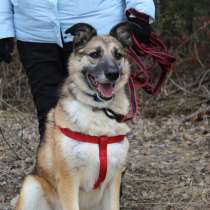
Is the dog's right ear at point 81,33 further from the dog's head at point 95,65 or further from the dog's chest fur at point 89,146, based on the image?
the dog's chest fur at point 89,146

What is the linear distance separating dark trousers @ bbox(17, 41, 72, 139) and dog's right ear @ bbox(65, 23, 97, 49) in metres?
0.39

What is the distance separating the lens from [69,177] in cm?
435

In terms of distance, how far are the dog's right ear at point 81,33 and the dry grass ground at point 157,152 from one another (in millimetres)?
1753

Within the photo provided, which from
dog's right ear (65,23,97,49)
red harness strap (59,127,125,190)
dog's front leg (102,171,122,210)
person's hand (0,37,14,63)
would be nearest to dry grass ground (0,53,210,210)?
dog's front leg (102,171,122,210)

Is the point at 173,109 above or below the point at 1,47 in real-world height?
below

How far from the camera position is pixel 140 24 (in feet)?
16.0

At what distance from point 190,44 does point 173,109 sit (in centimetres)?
260


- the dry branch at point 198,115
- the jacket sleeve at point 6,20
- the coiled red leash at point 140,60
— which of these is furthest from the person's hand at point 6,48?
the dry branch at point 198,115

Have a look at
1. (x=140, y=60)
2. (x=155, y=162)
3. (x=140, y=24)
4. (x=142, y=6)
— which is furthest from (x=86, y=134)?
(x=155, y=162)

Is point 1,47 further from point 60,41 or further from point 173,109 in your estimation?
point 173,109

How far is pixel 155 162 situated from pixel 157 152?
0.49 metres

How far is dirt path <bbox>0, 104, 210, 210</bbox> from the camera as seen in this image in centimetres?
565

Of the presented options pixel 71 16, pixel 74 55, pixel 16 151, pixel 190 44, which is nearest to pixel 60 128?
pixel 74 55

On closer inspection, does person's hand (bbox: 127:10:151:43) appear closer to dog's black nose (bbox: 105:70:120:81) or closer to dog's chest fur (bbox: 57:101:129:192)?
dog's black nose (bbox: 105:70:120:81)
